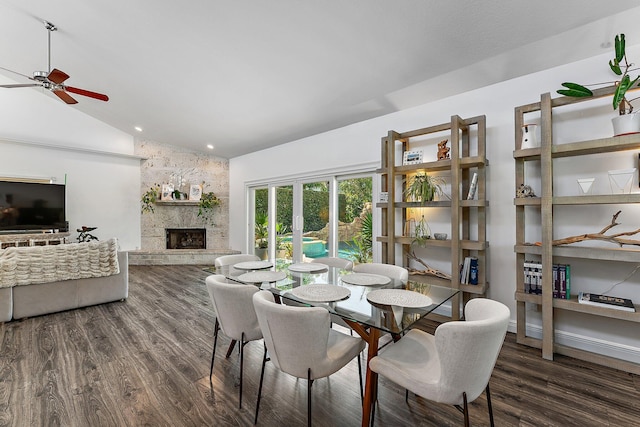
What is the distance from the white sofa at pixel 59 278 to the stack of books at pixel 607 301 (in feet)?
16.5

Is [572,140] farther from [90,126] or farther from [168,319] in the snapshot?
[90,126]

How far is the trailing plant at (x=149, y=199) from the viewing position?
21.8ft

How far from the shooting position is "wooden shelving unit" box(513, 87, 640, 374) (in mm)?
2129

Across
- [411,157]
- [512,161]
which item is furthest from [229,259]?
[512,161]

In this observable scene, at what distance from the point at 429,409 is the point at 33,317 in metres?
4.23

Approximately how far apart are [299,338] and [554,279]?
2376mm

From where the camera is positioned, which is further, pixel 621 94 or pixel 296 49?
pixel 296 49

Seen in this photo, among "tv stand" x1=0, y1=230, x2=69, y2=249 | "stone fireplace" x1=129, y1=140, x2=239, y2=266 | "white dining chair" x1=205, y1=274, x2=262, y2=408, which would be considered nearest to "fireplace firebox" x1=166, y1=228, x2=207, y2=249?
"stone fireplace" x1=129, y1=140, x2=239, y2=266

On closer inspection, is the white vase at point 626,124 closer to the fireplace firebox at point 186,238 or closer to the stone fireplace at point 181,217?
the stone fireplace at point 181,217

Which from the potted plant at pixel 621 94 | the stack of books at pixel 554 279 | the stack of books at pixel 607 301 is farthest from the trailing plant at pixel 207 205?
the stack of books at pixel 607 301

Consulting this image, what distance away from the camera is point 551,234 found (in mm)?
2359

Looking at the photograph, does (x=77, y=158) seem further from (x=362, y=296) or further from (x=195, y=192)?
(x=362, y=296)

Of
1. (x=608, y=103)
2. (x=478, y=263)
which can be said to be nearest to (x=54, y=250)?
(x=478, y=263)

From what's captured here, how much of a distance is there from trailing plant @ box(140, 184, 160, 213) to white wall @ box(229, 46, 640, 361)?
498cm
